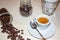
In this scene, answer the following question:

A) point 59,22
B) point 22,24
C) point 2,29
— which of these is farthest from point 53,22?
point 2,29

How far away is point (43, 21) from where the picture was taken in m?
0.93

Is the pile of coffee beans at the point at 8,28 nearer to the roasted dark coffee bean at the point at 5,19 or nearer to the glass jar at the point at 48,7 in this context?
the roasted dark coffee bean at the point at 5,19

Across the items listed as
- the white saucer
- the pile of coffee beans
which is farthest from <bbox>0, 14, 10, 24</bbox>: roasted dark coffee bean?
the white saucer

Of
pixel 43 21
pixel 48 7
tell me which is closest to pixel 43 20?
pixel 43 21

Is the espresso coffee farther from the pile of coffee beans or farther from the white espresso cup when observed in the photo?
the pile of coffee beans

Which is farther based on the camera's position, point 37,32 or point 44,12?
point 44,12

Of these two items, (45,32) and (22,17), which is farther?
(22,17)

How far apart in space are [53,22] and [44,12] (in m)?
0.10

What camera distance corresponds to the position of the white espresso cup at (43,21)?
35.4 inches

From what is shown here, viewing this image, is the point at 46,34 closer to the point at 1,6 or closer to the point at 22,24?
the point at 22,24

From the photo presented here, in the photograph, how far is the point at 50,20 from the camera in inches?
36.9

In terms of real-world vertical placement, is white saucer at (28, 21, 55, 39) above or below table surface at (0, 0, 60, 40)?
below

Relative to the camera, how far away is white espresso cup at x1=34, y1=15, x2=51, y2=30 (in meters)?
0.90

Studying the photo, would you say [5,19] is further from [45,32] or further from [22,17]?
[45,32]
